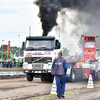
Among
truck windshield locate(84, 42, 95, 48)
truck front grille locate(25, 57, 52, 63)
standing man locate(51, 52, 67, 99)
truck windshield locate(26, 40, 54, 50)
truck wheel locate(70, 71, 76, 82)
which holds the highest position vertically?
truck windshield locate(84, 42, 95, 48)

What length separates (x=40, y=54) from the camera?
18.3 m

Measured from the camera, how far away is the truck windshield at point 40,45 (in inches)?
723

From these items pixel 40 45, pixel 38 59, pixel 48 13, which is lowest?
pixel 38 59

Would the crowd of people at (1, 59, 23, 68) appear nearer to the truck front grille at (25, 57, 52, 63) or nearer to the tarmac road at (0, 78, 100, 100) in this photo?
the truck front grille at (25, 57, 52, 63)

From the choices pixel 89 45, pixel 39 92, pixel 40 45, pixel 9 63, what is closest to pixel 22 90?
pixel 39 92

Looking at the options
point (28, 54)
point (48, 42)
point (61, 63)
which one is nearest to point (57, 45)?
point (48, 42)

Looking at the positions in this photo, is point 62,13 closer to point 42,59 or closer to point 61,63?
point 42,59

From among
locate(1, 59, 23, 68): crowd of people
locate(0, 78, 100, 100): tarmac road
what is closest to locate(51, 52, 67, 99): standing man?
locate(0, 78, 100, 100): tarmac road

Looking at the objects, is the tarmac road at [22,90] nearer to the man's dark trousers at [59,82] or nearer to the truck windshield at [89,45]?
the man's dark trousers at [59,82]

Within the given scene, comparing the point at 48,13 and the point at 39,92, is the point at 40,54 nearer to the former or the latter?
the point at 39,92

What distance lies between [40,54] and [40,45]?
603 mm

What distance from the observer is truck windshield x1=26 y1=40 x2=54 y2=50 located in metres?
18.4

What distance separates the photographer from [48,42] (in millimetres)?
18516

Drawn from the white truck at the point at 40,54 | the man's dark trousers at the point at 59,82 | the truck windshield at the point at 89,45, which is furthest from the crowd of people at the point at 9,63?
the man's dark trousers at the point at 59,82
